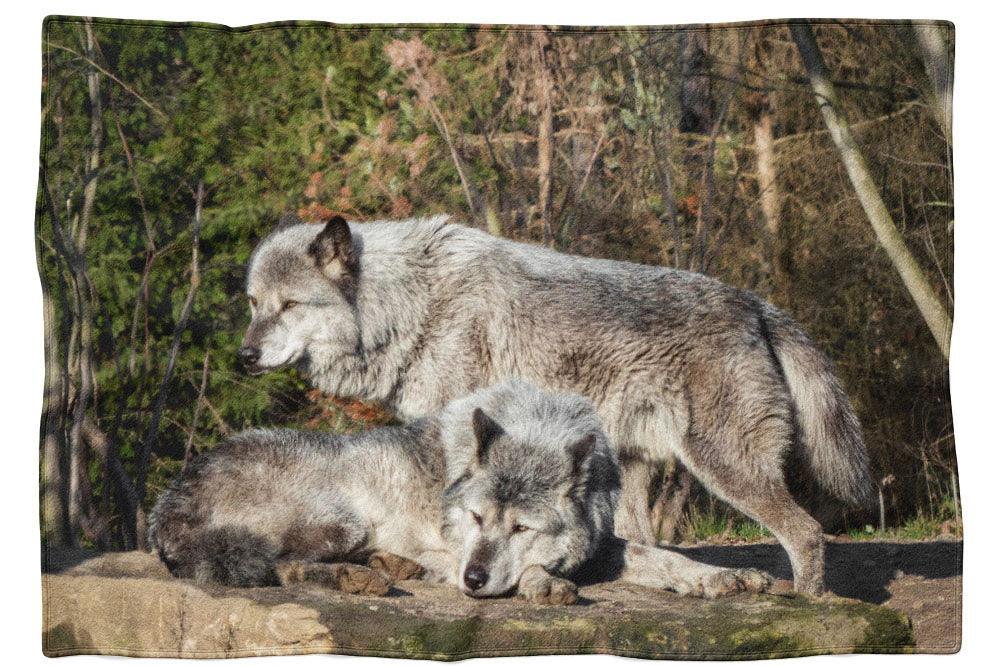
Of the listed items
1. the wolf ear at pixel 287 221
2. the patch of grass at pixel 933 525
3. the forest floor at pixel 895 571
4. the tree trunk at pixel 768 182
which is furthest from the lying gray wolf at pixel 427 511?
the tree trunk at pixel 768 182

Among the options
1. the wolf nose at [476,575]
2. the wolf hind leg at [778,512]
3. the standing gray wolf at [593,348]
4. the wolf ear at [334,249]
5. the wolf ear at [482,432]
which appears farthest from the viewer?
the wolf ear at [334,249]

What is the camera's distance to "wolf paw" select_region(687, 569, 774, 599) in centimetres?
643

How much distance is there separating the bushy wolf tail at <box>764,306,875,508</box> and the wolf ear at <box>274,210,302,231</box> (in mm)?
Result: 3190

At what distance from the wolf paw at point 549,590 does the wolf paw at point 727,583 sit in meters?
0.77

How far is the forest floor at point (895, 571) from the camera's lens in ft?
22.4

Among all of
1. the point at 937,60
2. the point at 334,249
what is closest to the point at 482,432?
the point at 334,249

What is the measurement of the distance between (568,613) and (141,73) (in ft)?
14.8

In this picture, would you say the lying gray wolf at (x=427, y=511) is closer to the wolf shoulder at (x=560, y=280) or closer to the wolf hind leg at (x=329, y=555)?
the wolf hind leg at (x=329, y=555)

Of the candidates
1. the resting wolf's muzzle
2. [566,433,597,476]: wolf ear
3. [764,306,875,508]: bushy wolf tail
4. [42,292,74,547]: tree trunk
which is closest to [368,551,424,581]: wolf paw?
[566,433,597,476]: wolf ear

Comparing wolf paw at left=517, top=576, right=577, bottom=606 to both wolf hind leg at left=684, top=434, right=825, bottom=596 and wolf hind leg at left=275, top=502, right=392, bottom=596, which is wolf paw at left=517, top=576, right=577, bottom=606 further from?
wolf hind leg at left=684, top=434, right=825, bottom=596

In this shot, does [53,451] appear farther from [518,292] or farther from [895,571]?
[895,571]

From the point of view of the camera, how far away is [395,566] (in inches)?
254

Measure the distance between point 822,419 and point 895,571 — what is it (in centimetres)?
111

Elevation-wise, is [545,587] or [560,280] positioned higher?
[560,280]
